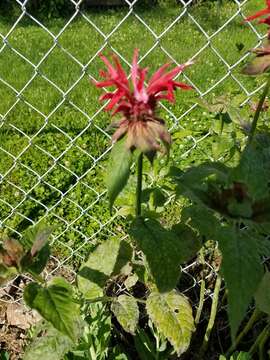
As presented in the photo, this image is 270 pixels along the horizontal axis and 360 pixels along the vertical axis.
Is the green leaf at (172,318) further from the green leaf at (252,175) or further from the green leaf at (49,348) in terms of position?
the green leaf at (252,175)

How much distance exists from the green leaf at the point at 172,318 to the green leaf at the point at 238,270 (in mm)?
373

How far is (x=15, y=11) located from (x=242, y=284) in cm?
518

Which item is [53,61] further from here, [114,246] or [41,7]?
[114,246]

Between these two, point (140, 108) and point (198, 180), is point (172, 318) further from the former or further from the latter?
point (140, 108)

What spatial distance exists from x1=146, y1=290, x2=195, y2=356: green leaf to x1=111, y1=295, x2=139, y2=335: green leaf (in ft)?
0.16

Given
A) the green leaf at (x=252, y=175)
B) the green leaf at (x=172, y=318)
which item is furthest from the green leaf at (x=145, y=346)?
the green leaf at (x=252, y=175)

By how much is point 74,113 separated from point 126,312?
6.15 ft

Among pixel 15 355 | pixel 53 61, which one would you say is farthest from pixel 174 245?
pixel 53 61

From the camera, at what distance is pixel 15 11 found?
5.48 meters

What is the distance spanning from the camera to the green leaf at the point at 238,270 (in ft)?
2.54

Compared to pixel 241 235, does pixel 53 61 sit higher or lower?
higher

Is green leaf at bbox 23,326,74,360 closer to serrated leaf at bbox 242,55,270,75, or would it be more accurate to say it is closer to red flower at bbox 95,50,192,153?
red flower at bbox 95,50,192,153

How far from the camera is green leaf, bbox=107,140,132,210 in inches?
33.9

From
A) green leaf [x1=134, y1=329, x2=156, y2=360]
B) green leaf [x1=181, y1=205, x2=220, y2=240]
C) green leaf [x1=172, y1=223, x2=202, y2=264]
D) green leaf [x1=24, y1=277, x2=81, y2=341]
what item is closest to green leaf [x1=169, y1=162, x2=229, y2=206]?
green leaf [x1=181, y1=205, x2=220, y2=240]
